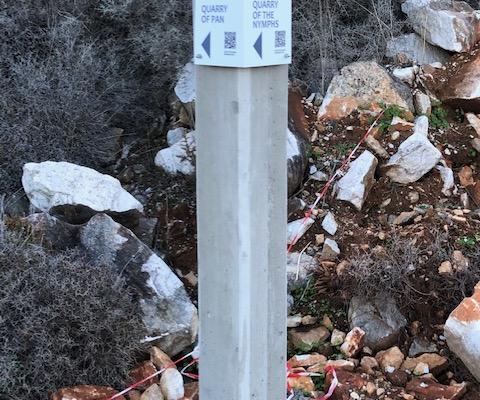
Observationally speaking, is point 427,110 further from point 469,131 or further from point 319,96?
point 319,96

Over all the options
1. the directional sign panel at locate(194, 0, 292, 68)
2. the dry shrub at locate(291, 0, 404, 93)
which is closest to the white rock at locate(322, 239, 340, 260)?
the dry shrub at locate(291, 0, 404, 93)

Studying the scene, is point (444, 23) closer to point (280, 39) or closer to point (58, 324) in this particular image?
point (280, 39)

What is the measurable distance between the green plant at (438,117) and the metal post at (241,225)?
2.69 metres

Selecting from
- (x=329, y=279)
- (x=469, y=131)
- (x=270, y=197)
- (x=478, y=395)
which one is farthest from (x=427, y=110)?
(x=270, y=197)

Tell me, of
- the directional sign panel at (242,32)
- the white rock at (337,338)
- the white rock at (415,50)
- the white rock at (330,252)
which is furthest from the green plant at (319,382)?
the white rock at (415,50)

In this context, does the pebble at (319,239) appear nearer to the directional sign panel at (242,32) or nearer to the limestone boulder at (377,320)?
the limestone boulder at (377,320)

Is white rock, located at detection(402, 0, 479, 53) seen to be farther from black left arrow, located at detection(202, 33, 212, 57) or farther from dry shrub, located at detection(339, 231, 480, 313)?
black left arrow, located at detection(202, 33, 212, 57)

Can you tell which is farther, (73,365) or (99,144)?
(99,144)

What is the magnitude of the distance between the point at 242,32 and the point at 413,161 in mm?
2368

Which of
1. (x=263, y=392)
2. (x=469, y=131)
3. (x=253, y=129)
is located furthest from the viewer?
(x=469, y=131)

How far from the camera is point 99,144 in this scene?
15.3ft

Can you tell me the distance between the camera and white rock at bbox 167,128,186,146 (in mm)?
4738

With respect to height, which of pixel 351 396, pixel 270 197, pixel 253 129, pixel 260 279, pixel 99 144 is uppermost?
pixel 253 129

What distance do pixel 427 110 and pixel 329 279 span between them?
160 centimetres
